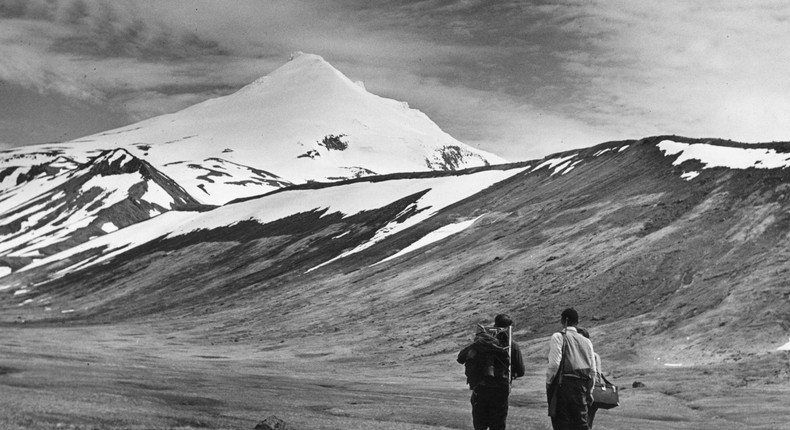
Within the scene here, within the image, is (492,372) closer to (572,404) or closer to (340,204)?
(572,404)

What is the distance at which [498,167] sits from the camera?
150875 millimetres

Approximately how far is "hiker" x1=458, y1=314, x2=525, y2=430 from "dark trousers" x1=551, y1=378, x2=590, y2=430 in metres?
1.31

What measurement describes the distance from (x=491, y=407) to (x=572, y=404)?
6.72 feet

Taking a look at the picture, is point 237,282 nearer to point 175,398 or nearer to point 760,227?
point 760,227

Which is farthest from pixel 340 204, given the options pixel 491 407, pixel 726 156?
pixel 491 407

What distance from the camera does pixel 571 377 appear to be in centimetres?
1656

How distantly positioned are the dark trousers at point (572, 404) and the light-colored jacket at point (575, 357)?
19cm

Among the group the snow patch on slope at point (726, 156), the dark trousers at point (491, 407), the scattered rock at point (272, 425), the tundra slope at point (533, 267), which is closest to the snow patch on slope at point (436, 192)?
the tundra slope at point (533, 267)

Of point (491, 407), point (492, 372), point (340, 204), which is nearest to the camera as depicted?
point (492, 372)

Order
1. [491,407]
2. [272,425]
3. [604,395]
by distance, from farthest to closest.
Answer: [272,425], [491,407], [604,395]

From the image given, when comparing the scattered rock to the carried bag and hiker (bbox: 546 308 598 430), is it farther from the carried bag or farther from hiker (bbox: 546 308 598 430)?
the carried bag

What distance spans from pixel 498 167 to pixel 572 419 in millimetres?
135669

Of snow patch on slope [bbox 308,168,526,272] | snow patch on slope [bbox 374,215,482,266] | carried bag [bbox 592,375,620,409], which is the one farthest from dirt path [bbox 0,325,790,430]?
snow patch on slope [bbox 308,168,526,272]

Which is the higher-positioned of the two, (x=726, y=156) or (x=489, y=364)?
(x=726, y=156)
